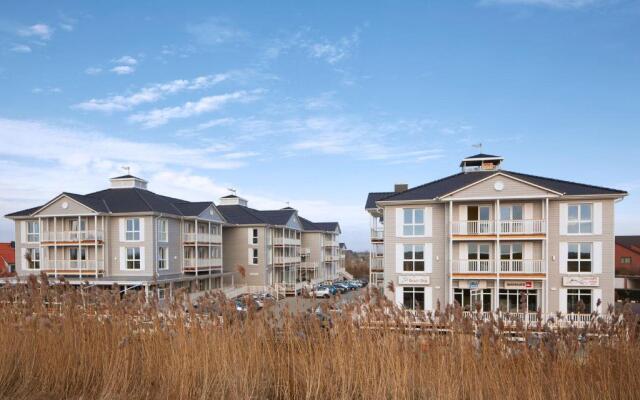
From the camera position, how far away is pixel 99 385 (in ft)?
20.3

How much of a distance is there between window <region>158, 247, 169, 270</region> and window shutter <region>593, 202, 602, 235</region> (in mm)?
30155

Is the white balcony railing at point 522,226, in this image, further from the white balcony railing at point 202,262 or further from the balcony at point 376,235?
the white balcony railing at point 202,262

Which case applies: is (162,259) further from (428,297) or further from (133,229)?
(428,297)

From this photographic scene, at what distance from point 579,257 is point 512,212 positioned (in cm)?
424

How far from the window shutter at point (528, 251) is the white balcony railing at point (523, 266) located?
0.73 m

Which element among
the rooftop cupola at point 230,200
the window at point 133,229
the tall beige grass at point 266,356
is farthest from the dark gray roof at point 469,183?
the rooftop cupola at point 230,200

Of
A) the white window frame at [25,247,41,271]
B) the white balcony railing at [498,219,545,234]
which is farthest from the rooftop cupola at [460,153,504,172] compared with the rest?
the white window frame at [25,247,41,271]

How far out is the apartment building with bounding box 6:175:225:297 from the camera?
108ft

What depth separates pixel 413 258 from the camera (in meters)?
25.7

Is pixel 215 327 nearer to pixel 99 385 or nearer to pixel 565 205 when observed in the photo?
pixel 99 385

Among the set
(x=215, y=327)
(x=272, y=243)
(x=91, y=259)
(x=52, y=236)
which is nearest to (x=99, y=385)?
(x=215, y=327)

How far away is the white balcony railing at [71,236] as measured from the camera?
3312cm

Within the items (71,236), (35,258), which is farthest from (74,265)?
(35,258)

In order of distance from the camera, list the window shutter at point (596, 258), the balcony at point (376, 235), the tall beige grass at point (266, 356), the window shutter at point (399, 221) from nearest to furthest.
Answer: the tall beige grass at point (266, 356), the window shutter at point (596, 258), the window shutter at point (399, 221), the balcony at point (376, 235)
